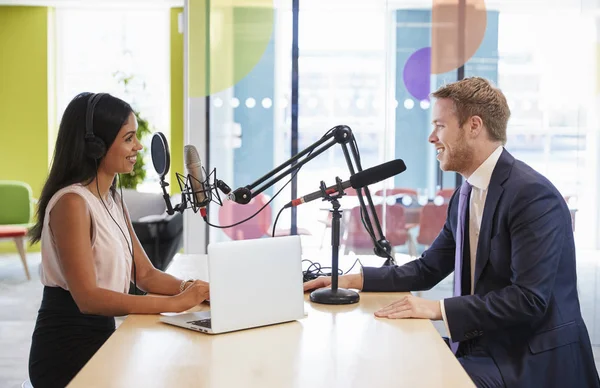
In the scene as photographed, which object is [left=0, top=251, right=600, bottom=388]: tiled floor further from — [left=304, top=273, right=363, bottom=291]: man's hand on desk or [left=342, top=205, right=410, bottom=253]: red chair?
[left=304, top=273, right=363, bottom=291]: man's hand on desk

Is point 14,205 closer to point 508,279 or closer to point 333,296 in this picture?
point 333,296

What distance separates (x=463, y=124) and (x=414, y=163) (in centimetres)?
248

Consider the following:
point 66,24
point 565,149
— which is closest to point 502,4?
point 565,149

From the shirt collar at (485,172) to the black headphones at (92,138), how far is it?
45.3 inches

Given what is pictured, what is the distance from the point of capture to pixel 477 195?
2336mm

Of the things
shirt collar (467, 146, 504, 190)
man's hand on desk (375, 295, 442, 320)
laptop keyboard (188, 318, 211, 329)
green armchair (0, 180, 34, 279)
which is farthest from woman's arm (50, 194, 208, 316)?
green armchair (0, 180, 34, 279)

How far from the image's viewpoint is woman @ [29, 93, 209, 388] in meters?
2.08

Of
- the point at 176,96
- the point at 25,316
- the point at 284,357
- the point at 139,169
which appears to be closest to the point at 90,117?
the point at 284,357

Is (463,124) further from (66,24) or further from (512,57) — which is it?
(66,24)

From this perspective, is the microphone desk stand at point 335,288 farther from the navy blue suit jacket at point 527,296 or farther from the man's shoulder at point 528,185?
the man's shoulder at point 528,185

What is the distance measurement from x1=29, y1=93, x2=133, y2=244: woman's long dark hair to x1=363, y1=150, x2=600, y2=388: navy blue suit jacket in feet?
3.82

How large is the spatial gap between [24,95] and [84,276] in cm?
698

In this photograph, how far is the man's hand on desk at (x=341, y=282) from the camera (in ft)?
7.84

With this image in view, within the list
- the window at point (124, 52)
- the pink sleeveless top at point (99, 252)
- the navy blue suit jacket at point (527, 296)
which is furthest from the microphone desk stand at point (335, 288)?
the window at point (124, 52)
